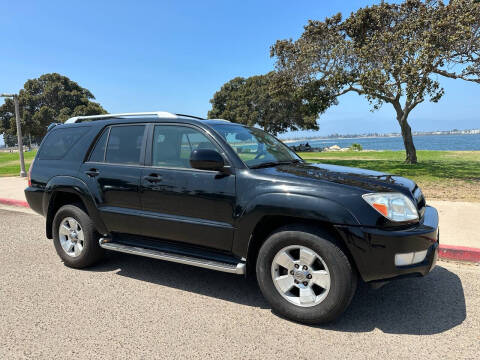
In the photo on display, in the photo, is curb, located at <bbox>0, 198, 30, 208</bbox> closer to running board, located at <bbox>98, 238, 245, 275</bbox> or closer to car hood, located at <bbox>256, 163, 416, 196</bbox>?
running board, located at <bbox>98, 238, 245, 275</bbox>

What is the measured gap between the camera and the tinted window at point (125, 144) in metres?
4.09

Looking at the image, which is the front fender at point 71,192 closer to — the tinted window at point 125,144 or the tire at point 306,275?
the tinted window at point 125,144

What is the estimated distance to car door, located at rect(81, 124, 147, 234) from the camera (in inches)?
156

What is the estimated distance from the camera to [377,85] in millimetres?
14648

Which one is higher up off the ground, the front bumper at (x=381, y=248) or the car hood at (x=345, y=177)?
the car hood at (x=345, y=177)

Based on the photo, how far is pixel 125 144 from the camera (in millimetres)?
4199

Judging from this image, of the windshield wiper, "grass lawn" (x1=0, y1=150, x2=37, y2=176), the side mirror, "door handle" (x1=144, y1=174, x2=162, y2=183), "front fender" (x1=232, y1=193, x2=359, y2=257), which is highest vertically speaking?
the side mirror

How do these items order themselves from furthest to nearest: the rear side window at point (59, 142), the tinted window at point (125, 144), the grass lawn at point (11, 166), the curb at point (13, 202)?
the grass lawn at point (11, 166)
the curb at point (13, 202)
the rear side window at point (59, 142)
the tinted window at point (125, 144)

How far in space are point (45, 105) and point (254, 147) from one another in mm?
58503

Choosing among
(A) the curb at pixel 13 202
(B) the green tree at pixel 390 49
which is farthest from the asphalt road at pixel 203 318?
(B) the green tree at pixel 390 49

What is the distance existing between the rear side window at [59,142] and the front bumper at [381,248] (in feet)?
11.5

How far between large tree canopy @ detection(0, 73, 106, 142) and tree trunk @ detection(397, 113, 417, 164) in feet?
148

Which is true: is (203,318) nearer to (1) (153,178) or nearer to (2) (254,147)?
(1) (153,178)

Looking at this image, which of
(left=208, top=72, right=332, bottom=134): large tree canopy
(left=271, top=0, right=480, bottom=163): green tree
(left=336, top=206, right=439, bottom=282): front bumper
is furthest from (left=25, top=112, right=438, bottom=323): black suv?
(left=208, top=72, right=332, bottom=134): large tree canopy
